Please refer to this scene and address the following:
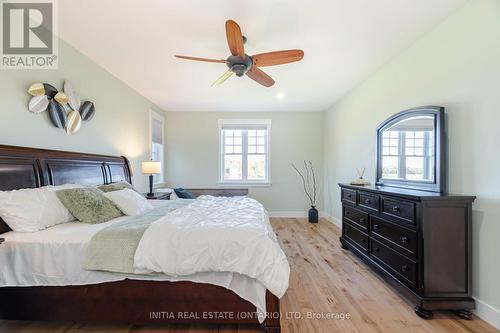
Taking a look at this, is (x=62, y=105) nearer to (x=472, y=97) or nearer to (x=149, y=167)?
(x=149, y=167)

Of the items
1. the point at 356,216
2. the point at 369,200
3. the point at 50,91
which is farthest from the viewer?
the point at 356,216

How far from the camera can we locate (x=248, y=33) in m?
2.43

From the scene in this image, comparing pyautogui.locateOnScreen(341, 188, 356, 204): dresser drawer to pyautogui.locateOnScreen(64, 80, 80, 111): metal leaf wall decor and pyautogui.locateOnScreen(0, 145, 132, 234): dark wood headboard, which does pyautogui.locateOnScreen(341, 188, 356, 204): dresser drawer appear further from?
pyautogui.locateOnScreen(64, 80, 80, 111): metal leaf wall decor

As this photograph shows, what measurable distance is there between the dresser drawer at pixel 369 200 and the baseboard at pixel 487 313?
3.48 feet

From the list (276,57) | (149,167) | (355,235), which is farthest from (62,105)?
(355,235)

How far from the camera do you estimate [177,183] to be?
228 inches

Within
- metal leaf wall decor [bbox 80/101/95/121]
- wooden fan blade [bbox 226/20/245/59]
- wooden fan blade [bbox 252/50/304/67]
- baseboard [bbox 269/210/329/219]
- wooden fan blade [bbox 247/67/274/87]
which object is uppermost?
wooden fan blade [bbox 226/20/245/59]

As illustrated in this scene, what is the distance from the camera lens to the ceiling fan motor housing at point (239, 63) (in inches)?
89.3

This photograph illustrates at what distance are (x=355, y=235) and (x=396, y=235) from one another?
34.8 inches

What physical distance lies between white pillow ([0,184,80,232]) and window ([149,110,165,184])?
3.02 m

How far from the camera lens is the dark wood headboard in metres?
1.91

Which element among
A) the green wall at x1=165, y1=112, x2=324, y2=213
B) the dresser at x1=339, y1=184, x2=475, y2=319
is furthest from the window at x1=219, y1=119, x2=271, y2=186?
the dresser at x1=339, y1=184, x2=475, y2=319

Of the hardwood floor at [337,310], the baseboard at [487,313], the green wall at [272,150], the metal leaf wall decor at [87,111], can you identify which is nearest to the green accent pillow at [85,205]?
the hardwood floor at [337,310]

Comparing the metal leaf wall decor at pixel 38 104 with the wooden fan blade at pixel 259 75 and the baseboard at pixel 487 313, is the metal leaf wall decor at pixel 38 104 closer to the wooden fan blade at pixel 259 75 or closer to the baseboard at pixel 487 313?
the wooden fan blade at pixel 259 75
